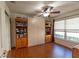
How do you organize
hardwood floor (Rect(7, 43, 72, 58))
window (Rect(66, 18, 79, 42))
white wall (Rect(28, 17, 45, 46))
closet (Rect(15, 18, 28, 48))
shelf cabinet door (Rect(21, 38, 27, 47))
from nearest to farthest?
hardwood floor (Rect(7, 43, 72, 58))
window (Rect(66, 18, 79, 42))
closet (Rect(15, 18, 28, 48))
shelf cabinet door (Rect(21, 38, 27, 47))
white wall (Rect(28, 17, 45, 46))

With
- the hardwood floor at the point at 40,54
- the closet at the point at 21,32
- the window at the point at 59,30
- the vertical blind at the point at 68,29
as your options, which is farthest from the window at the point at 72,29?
the closet at the point at 21,32

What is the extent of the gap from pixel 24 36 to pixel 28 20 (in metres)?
1.12

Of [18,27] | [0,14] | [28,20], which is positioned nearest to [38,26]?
[28,20]

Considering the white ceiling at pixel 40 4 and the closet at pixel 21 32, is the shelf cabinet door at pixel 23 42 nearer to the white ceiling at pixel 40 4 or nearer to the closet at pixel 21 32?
the closet at pixel 21 32

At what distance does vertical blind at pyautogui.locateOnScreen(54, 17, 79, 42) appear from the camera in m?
5.73

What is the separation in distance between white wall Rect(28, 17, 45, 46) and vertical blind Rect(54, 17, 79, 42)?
1.40 meters

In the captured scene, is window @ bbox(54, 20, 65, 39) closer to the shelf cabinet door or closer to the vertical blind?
the vertical blind

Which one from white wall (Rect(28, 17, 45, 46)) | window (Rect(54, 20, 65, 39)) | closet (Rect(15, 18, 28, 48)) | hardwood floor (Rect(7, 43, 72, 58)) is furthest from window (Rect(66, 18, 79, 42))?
closet (Rect(15, 18, 28, 48))

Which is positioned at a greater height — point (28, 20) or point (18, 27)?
point (28, 20)

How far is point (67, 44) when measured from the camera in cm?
644

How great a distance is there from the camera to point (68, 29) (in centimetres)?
638

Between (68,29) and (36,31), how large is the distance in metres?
2.28

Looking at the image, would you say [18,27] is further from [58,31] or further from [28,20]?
[58,31]

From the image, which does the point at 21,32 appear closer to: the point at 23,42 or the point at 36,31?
the point at 23,42
